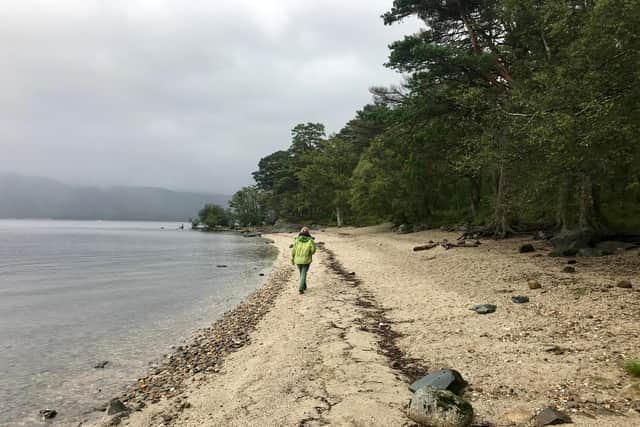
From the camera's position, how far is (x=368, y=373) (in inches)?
274

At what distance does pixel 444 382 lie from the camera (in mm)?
Answer: 5844

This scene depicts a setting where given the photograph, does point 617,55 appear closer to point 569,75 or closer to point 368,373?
point 569,75

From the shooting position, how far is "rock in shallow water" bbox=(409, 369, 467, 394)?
581 centimetres

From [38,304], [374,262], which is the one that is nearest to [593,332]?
[374,262]

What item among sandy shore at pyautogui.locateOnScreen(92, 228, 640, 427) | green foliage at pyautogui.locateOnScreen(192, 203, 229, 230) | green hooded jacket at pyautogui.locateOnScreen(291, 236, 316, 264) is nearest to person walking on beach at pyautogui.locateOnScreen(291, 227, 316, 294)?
green hooded jacket at pyautogui.locateOnScreen(291, 236, 316, 264)

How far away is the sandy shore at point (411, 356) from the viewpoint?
5.60 meters

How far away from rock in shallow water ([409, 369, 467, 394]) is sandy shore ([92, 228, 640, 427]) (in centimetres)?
18

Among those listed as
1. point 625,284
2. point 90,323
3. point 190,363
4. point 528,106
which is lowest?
point 90,323

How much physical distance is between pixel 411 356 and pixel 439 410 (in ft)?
9.16

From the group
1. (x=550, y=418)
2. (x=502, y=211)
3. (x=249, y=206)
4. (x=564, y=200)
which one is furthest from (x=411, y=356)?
Answer: (x=249, y=206)

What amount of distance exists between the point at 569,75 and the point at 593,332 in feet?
30.7

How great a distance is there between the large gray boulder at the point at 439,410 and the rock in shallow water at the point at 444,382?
1.41 ft

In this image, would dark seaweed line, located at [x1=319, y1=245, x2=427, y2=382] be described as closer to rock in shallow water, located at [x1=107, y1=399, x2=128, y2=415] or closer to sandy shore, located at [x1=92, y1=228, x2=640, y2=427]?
sandy shore, located at [x1=92, y1=228, x2=640, y2=427]

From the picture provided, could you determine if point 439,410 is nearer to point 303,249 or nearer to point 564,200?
point 303,249
